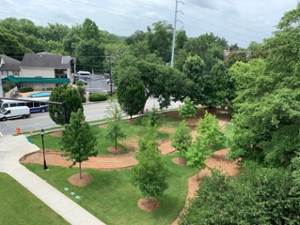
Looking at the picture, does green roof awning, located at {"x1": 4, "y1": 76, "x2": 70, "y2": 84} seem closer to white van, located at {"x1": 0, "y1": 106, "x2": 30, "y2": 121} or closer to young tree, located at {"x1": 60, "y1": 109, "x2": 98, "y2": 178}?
white van, located at {"x1": 0, "y1": 106, "x2": 30, "y2": 121}

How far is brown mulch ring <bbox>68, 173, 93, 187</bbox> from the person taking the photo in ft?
49.6

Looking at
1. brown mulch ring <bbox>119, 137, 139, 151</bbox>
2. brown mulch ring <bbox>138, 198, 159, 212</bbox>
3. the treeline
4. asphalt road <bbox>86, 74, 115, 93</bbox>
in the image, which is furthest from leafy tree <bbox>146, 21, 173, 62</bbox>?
brown mulch ring <bbox>138, 198, 159, 212</bbox>

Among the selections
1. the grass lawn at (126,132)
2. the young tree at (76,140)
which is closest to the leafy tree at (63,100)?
the grass lawn at (126,132)

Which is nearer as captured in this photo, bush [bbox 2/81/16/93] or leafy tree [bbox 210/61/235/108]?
leafy tree [bbox 210/61/235/108]

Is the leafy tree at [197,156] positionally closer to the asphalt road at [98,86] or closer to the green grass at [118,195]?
the green grass at [118,195]

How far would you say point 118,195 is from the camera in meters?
14.0

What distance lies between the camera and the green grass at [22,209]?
1157cm

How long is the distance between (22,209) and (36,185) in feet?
7.90

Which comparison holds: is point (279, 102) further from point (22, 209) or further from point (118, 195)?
point (22, 209)

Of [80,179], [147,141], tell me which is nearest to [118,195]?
[80,179]

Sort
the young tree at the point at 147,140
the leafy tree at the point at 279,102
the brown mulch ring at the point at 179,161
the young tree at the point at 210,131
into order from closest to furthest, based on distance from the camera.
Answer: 1. the leafy tree at the point at 279,102
2. the young tree at the point at 147,140
3. the brown mulch ring at the point at 179,161
4. the young tree at the point at 210,131

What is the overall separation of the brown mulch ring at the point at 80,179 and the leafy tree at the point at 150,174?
4.46 meters

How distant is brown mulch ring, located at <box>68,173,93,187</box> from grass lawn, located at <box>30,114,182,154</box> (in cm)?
384

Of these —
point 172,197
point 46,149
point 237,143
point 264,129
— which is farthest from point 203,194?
point 46,149
